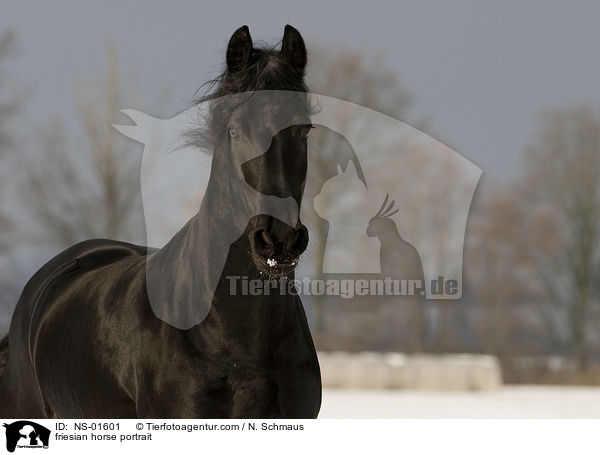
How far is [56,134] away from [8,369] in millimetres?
6993

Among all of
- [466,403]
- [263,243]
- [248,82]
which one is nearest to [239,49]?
[248,82]

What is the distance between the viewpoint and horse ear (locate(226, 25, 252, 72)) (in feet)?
12.0

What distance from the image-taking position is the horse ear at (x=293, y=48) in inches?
148

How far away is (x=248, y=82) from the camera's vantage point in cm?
356

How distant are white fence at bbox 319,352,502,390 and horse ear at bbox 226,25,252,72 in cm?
906

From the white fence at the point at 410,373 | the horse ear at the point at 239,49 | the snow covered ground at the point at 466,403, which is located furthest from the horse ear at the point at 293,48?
the white fence at the point at 410,373

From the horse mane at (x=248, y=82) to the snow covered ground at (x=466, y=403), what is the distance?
19.2 ft

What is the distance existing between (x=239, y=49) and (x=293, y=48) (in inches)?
11.2
